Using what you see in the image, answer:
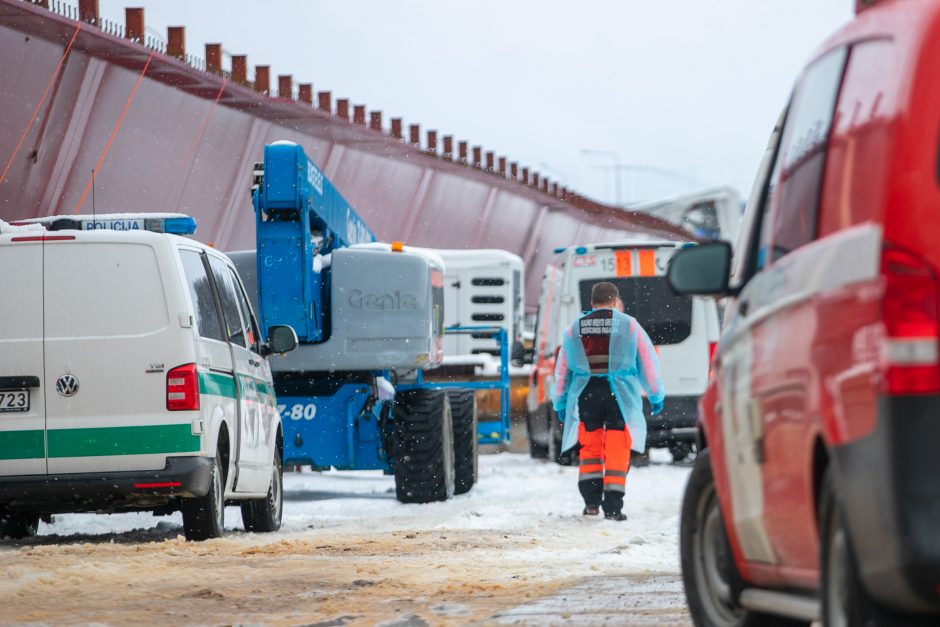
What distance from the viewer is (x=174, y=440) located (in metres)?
9.81

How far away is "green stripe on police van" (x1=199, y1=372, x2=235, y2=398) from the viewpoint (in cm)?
999

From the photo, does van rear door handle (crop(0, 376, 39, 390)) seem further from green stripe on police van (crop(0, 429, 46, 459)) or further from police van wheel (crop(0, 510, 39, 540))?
police van wheel (crop(0, 510, 39, 540))

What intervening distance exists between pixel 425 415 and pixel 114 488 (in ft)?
18.0

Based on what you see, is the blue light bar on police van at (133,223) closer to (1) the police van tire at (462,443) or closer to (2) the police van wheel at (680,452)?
(1) the police van tire at (462,443)

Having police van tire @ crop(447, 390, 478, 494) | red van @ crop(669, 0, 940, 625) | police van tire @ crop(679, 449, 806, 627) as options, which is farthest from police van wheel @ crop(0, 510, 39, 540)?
red van @ crop(669, 0, 940, 625)

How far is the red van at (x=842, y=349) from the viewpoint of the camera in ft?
12.0

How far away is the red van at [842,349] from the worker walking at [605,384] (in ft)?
23.7

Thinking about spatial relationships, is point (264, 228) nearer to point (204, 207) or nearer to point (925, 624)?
point (925, 624)

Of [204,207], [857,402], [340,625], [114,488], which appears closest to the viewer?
[857,402]

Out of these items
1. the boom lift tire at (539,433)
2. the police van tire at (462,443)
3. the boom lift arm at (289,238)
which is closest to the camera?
the boom lift arm at (289,238)

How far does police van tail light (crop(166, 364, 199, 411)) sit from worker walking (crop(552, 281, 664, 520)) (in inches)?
145

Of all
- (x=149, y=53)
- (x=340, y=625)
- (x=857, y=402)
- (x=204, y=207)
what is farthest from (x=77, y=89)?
(x=857, y=402)

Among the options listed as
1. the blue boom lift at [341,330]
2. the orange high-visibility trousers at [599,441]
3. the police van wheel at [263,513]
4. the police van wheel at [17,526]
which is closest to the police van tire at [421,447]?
the blue boom lift at [341,330]

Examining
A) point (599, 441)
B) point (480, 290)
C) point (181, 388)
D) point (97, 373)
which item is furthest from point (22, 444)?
point (480, 290)
